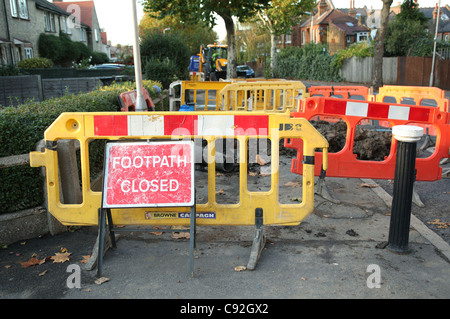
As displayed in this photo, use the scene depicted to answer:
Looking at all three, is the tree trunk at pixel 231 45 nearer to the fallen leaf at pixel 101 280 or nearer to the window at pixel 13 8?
the window at pixel 13 8

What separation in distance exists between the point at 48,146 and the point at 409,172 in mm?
3435

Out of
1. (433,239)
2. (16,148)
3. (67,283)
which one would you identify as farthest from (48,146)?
(433,239)

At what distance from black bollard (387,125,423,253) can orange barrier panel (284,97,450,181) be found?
5.05 feet

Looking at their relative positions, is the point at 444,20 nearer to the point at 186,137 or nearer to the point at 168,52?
the point at 168,52

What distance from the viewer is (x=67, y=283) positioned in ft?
12.1

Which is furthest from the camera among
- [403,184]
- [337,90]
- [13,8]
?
[13,8]

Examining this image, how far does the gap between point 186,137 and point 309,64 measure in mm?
41410

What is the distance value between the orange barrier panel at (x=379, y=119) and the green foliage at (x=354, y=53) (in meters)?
32.7

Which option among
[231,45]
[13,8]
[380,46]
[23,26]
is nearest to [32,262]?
[231,45]

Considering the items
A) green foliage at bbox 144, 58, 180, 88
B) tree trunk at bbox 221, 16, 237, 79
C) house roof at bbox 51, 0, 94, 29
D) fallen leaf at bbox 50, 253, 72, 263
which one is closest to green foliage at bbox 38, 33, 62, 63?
house roof at bbox 51, 0, 94, 29

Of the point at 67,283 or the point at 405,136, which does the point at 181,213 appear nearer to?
the point at 67,283

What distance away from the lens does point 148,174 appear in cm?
396

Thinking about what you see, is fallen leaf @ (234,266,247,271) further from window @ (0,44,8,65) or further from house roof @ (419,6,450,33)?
house roof @ (419,6,450,33)

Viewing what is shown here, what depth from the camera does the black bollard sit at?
4.06 m
